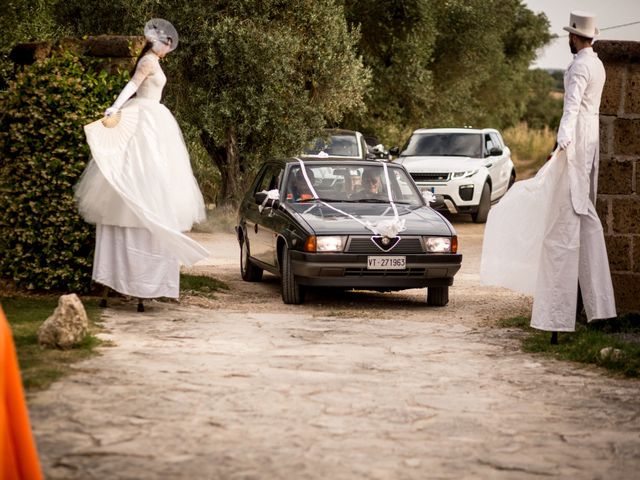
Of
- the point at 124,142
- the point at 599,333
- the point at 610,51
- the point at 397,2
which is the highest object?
the point at 397,2

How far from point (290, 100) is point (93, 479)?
17993mm

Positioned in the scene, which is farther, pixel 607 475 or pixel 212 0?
pixel 212 0

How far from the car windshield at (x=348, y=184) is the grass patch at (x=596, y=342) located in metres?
2.48

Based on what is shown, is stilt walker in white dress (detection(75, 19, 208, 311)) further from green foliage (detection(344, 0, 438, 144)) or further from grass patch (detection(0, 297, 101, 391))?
green foliage (detection(344, 0, 438, 144))

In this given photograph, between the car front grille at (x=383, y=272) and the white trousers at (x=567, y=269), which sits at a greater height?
the white trousers at (x=567, y=269)

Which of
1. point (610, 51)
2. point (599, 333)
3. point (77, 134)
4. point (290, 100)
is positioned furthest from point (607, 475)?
point (290, 100)

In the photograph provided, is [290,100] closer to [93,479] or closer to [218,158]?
[218,158]

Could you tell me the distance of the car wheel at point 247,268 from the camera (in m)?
14.1

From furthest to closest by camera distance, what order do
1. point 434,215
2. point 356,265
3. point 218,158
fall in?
1. point 218,158
2. point 434,215
3. point 356,265

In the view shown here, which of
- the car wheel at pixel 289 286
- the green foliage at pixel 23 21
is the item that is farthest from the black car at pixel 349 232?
the green foliage at pixel 23 21

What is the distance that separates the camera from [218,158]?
24094 mm

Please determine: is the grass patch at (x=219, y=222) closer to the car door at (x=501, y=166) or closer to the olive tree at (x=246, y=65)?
the olive tree at (x=246, y=65)

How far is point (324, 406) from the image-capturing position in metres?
7.03

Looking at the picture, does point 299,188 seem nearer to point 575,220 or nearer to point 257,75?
point 575,220
